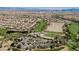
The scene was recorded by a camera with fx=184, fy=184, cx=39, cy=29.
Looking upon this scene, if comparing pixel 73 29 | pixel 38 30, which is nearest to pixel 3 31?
pixel 38 30

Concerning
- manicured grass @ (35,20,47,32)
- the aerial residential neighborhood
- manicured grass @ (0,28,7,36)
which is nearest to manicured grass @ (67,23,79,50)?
the aerial residential neighborhood

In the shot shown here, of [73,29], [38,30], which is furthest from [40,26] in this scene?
[73,29]

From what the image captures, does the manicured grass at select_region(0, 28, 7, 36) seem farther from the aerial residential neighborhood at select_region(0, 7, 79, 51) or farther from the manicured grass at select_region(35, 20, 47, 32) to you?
the manicured grass at select_region(35, 20, 47, 32)

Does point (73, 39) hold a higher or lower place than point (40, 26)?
lower

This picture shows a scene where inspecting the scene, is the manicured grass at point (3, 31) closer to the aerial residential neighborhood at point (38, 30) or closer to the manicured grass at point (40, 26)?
the aerial residential neighborhood at point (38, 30)

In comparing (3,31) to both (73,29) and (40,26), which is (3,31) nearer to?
(40,26)

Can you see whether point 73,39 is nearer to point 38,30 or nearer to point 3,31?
point 38,30

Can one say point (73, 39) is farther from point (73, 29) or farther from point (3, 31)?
point (3, 31)
